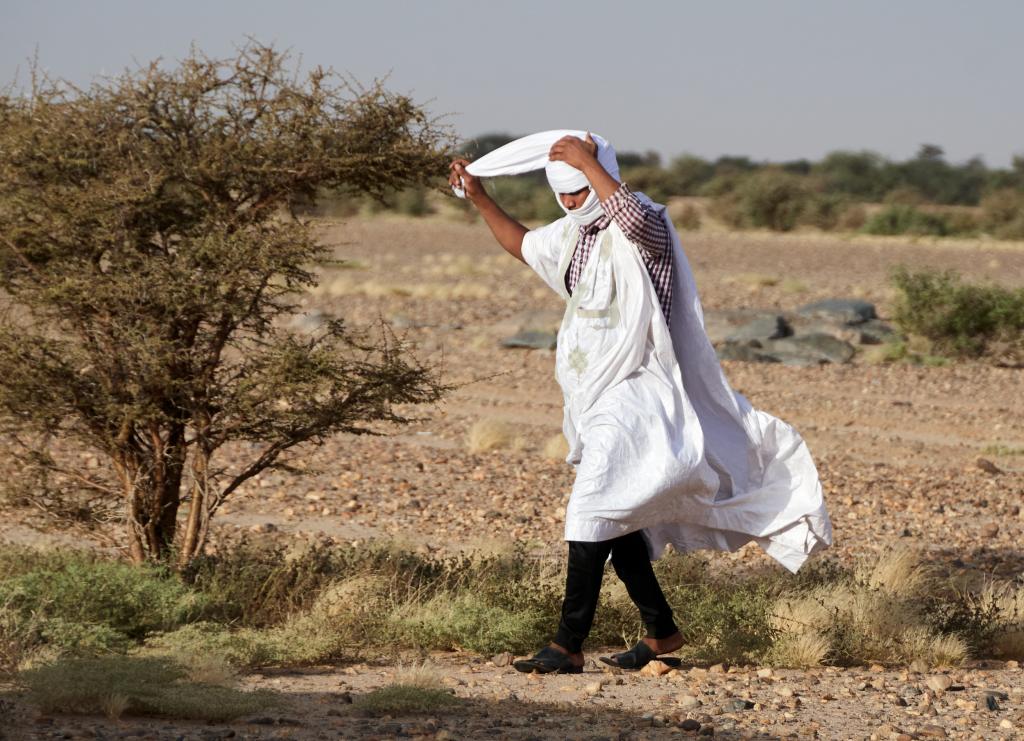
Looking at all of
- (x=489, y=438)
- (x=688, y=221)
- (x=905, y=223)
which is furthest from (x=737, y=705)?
(x=905, y=223)

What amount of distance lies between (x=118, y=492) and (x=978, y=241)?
44.9 meters

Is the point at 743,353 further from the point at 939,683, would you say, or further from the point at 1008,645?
the point at 939,683

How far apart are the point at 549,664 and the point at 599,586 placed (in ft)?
1.17

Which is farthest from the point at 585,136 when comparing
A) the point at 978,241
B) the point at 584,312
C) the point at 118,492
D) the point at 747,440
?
the point at 978,241

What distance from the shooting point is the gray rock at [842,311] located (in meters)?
21.8

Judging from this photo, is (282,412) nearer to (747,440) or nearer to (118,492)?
(118,492)

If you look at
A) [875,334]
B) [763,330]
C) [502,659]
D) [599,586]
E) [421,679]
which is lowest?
[502,659]

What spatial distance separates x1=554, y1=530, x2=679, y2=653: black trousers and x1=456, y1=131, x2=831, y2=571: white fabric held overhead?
8 centimetres

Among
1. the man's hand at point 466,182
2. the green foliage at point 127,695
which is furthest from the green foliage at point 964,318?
the green foliage at point 127,695

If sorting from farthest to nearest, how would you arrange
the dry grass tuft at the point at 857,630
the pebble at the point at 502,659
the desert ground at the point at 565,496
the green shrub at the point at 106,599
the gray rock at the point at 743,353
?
the gray rock at the point at 743,353, the green shrub at the point at 106,599, the dry grass tuft at the point at 857,630, the pebble at the point at 502,659, the desert ground at the point at 565,496

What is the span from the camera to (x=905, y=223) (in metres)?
51.3

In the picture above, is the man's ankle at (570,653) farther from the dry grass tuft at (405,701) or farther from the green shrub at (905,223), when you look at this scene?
the green shrub at (905,223)

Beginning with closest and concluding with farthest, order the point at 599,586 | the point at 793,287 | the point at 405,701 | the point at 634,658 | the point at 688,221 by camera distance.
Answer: the point at 405,701 → the point at 599,586 → the point at 634,658 → the point at 793,287 → the point at 688,221

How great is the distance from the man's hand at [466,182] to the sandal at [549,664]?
183cm
